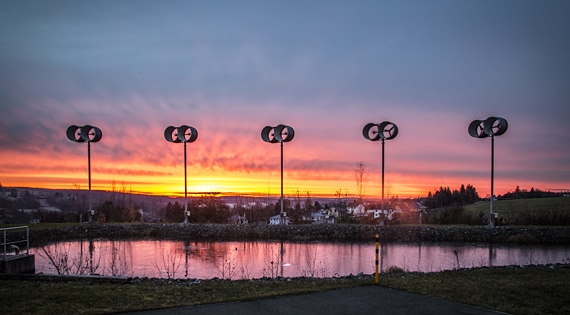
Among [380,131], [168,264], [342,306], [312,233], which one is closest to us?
[342,306]

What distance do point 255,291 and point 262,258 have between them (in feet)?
22.5

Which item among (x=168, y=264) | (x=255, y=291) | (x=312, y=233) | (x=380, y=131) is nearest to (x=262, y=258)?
(x=168, y=264)

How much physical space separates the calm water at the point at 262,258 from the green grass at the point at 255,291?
217cm

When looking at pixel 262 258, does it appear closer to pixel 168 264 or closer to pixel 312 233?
pixel 168 264

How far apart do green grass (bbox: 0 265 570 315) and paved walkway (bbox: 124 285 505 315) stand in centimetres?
30

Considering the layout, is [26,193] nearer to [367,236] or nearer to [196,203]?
[196,203]

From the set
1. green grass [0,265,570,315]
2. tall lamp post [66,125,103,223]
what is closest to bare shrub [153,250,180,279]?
green grass [0,265,570,315]

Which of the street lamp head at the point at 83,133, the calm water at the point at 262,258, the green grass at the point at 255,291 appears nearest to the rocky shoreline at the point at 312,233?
the calm water at the point at 262,258

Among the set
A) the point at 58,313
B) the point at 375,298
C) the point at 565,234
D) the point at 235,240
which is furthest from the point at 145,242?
the point at 565,234

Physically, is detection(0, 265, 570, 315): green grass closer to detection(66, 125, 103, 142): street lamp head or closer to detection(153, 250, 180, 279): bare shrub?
detection(153, 250, 180, 279): bare shrub

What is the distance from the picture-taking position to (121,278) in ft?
29.6

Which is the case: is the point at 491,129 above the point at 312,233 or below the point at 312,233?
above

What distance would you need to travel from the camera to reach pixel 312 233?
814 inches

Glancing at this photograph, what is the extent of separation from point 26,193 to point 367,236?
98.5 ft
